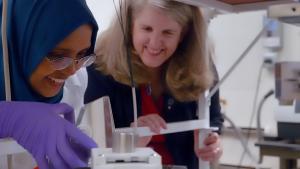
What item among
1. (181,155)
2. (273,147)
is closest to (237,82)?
(273,147)

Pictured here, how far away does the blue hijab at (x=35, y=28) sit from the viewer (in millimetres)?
839

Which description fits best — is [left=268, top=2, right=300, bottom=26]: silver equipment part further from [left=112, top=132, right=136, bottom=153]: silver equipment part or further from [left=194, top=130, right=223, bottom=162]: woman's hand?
[left=112, top=132, right=136, bottom=153]: silver equipment part

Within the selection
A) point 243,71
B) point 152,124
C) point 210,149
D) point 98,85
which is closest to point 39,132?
point 152,124

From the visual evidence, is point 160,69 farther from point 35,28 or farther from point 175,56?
point 35,28

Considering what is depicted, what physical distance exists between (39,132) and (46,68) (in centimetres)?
18

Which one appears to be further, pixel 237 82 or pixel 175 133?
pixel 237 82

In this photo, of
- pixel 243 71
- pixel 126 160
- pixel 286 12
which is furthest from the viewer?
pixel 243 71

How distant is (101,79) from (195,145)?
385 millimetres

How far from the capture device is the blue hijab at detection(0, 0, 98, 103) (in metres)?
0.84

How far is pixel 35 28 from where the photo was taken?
855mm

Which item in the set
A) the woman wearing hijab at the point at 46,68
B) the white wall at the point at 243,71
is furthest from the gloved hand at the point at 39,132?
the white wall at the point at 243,71

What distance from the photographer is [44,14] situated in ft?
2.80

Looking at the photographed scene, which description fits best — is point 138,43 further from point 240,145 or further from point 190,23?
point 240,145

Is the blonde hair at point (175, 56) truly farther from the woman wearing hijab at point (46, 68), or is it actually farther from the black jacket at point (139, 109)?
the woman wearing hijab at point (46, 68)
